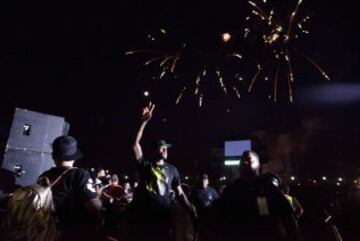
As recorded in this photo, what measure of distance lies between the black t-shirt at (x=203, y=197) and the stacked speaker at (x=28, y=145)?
492cm

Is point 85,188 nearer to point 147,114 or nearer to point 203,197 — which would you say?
point 147,114

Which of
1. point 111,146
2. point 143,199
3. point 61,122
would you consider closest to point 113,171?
point 111,146

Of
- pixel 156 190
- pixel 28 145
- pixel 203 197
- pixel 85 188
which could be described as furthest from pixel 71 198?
pixel 28 145

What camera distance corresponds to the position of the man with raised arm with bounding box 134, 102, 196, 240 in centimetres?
522

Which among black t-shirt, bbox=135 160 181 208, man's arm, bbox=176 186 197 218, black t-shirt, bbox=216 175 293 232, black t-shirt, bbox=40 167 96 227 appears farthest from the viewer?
man's arm, bbox=176 186 197 218

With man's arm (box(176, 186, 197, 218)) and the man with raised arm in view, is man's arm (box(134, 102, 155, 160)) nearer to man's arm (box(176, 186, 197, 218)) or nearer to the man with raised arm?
the man with raised arm

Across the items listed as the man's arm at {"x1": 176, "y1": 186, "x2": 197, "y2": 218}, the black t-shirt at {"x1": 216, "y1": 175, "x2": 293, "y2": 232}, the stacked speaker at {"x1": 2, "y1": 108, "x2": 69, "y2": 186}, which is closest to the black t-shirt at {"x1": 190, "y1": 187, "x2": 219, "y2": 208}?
the man's arm at {"x1": 176, "y1": 186, "x2": 197, "y2": 218}

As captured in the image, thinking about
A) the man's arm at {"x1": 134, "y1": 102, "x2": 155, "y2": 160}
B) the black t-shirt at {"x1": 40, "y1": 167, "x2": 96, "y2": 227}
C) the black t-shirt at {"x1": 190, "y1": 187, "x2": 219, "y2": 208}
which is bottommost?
the black t-shirt at {"x1": 190, "y1": 187, "x2": 219, "y2": 208}

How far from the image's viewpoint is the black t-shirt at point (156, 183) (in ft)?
17.6

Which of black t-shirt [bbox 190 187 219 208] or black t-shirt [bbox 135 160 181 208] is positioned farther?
black t-shirt [bbox 190 187 219 208]

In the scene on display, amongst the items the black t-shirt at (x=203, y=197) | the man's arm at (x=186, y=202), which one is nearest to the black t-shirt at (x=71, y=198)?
the man's arm at (x=186, y=202)

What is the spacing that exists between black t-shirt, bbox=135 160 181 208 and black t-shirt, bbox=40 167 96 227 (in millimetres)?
1963

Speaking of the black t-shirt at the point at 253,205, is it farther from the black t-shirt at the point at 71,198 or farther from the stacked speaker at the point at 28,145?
the stacked speaker at the point at 28,145

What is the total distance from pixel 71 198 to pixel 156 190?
2140 mm
